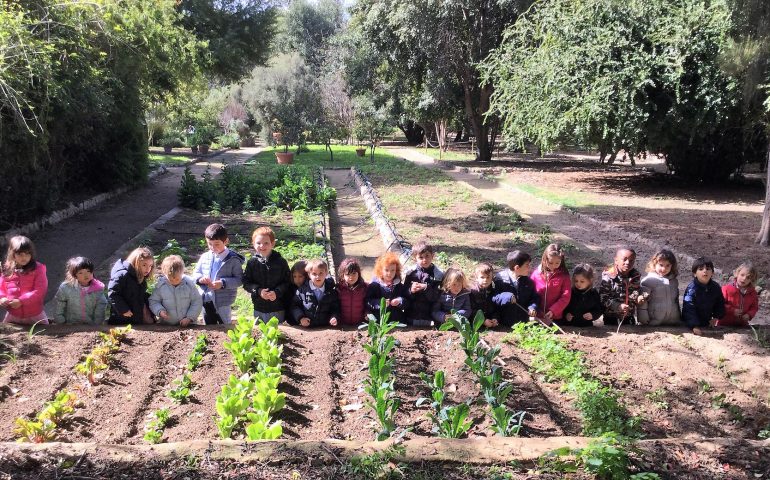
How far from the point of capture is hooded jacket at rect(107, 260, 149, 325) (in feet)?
16.9

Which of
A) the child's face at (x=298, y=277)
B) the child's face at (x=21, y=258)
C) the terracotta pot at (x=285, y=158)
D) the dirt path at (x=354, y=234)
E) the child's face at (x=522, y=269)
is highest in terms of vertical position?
the terracotta pot at (x=285, y=158)

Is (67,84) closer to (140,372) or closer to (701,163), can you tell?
(140,372)

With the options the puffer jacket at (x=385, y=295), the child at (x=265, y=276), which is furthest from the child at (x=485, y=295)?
the child at (x=265, y=276)

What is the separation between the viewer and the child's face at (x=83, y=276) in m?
5.10

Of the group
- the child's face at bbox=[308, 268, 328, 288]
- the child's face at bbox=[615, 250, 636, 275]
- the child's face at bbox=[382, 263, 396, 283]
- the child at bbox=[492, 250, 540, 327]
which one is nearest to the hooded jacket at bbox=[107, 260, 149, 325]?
the child's face at bbox=[308, 268, 328, 288]

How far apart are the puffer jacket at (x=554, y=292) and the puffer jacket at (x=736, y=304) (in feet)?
4.66

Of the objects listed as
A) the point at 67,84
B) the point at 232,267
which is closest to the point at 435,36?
the point at 67,84

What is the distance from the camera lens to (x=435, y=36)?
2669 cm

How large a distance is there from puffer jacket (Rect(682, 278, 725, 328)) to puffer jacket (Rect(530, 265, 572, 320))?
1024mm

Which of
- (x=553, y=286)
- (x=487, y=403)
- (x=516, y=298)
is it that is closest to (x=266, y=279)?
(x=516, y=298)

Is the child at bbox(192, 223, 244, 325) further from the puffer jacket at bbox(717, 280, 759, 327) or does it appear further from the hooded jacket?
the puffer jacket at bbox(717, 280, 759, 327)

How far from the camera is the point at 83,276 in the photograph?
512cm

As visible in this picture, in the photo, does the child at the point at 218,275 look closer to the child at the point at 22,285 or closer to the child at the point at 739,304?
the child at the point at 22,285

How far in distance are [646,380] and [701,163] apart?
18512 millimetres
